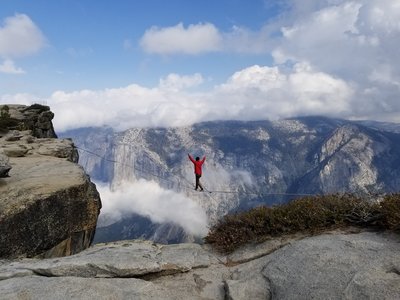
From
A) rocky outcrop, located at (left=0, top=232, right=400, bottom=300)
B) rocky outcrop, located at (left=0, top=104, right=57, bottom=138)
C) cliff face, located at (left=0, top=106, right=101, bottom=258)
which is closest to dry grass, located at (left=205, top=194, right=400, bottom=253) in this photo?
rocky outcrop, located at (left=0, top=232, right=400, bottom=300)

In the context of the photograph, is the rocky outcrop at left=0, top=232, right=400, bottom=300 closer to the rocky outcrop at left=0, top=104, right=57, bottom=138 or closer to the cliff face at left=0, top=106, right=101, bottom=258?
the cliff face at left=0, top=106, right=101, bottom=258

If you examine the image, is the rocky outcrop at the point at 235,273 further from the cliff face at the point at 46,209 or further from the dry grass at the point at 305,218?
the cliff face at the point at 46,209

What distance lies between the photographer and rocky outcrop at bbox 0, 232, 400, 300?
12.5 metres

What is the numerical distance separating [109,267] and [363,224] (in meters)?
10.8

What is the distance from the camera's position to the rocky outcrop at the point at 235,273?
12.5 meters

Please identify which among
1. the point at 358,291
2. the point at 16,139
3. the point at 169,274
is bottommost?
the point at 169,274

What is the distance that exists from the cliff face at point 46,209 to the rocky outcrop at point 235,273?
385 centimetres

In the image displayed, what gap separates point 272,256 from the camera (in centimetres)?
1576

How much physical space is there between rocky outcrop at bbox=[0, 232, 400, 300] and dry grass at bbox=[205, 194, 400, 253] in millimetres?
608

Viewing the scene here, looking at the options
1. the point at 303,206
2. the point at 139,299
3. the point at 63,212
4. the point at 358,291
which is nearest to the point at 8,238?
the point at 63,212

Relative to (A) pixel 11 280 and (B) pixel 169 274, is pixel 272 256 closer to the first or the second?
(B) pixel 169 274

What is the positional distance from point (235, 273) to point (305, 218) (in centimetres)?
418

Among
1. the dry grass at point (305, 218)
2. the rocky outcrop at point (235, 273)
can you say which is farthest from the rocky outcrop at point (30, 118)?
the dry grass at point (305, 218)

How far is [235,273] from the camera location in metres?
15.6
